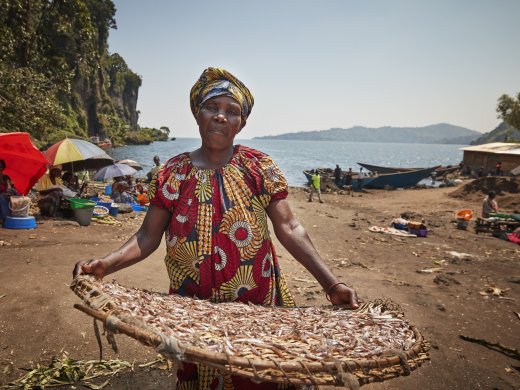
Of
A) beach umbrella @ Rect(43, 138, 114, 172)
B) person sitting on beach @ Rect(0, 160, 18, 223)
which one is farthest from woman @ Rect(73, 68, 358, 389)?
beach umbrella @ Rect(43, 138, 114, 172)

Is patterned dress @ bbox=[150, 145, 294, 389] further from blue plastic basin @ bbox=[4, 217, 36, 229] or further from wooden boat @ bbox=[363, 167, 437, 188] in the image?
wooden boat @ bbox=[363, 167, 437, 188]

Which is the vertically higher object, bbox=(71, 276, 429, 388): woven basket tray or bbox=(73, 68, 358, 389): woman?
bbox=(73, 68, 358, 389): woman

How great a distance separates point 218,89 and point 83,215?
8.36 meters

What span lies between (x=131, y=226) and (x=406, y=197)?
20.3 meters

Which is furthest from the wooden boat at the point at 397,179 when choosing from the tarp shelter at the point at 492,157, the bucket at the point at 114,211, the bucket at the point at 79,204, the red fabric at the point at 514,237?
the bucket at the point at 79,204

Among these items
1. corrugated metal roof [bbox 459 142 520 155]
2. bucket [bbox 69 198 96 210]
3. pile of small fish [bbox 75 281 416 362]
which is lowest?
bucket [bbox 69 198 96 210]

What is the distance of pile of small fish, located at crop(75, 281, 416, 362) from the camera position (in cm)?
137

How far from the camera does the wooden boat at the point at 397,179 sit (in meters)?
28.6

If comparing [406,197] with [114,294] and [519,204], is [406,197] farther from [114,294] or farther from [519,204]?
[114,294]

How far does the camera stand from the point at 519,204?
18234mm

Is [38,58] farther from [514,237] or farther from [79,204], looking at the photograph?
[514,237]

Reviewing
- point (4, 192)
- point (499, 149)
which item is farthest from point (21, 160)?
point (499, 149)

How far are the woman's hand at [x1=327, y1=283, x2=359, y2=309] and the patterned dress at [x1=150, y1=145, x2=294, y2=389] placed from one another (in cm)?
35

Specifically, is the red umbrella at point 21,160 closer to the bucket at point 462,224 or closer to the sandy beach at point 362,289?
the sandy beach at point 362,289
